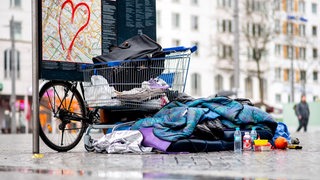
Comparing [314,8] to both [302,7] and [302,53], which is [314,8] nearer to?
[302,7]

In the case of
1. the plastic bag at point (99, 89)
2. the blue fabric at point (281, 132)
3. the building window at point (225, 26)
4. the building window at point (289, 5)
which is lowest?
the blue fabric at point (281, 132)

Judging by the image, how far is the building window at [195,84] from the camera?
2922 inches

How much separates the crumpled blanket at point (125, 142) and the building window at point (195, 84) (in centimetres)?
6284

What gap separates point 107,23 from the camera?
508 inches

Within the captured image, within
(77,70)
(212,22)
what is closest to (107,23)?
(77,70)

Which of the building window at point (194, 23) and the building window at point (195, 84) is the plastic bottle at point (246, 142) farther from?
the building window at point (194, 23)

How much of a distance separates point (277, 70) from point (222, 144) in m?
73.9

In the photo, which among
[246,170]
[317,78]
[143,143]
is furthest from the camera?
[317,78]

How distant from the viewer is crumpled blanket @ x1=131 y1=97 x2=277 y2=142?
35.7 feet

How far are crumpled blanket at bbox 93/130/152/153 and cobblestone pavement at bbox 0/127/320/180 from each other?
0.43 metres

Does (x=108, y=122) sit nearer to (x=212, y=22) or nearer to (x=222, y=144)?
(x=222, y=144)

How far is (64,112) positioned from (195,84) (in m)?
62.8

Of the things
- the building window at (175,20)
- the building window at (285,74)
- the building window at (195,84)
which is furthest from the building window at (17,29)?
the building window at (285,74)

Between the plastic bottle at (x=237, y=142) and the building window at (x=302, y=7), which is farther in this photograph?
the building window at (x=302, y=7)
